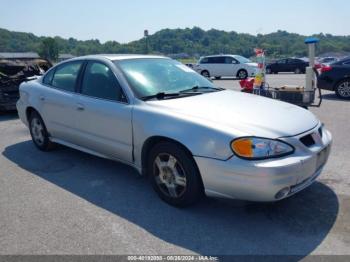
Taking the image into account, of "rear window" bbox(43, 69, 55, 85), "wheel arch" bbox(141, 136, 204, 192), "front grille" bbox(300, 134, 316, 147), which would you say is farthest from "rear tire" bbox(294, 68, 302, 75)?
"wheel arch" bbox(141, 136, 204, 192)

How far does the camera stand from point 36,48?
246 ft

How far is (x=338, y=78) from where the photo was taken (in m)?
10.9

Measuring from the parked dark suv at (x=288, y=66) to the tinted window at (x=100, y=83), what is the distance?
27734mm

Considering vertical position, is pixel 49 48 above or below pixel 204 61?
above

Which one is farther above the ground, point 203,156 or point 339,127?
point 203,156

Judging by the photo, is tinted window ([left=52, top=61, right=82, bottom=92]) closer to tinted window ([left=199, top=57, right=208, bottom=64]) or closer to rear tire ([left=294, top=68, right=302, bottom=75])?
tinted window ([left=199, top=57, right=208, bottom=64])

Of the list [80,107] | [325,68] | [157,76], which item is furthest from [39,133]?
[325,68]

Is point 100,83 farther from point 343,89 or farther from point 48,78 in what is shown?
point 343,89

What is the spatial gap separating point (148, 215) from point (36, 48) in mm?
79100

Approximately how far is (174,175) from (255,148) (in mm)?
917

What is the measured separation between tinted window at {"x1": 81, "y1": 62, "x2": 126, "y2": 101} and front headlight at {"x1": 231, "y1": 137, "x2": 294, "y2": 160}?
1.54 metres

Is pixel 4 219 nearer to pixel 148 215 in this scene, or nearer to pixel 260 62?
pixel 148 215

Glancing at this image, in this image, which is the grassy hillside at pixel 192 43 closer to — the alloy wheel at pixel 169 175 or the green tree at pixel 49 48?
the green tree at pixel 49 48

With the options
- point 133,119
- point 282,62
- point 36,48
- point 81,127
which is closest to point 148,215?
point 133,119
